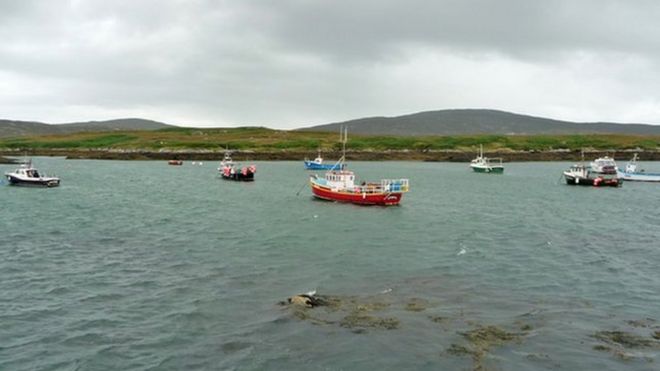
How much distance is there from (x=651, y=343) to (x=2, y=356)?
1914cm

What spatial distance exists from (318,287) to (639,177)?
9141 centimetres

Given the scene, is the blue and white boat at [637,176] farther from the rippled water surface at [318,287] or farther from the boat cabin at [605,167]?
the rippled water surface at [318,287]

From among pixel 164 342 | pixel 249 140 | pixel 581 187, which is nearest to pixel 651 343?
pixel 164 342

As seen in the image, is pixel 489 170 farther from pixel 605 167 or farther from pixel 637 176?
pixel 637 176

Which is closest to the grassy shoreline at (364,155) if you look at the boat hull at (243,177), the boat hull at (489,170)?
the boat hull at (489,170)

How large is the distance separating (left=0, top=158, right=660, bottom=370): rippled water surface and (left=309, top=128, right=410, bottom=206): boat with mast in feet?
13.5

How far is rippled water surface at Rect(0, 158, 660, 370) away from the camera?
1736cm

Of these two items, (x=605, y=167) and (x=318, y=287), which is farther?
(x=605, y=167)

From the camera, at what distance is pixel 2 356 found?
56.2 ft

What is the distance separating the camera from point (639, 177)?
100000mm

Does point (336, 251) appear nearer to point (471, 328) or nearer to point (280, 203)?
point (471, 328)

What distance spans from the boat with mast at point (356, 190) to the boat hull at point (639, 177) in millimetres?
56640

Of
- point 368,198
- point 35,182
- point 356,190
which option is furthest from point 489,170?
point 35,182

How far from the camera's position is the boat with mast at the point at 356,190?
5741 cm
